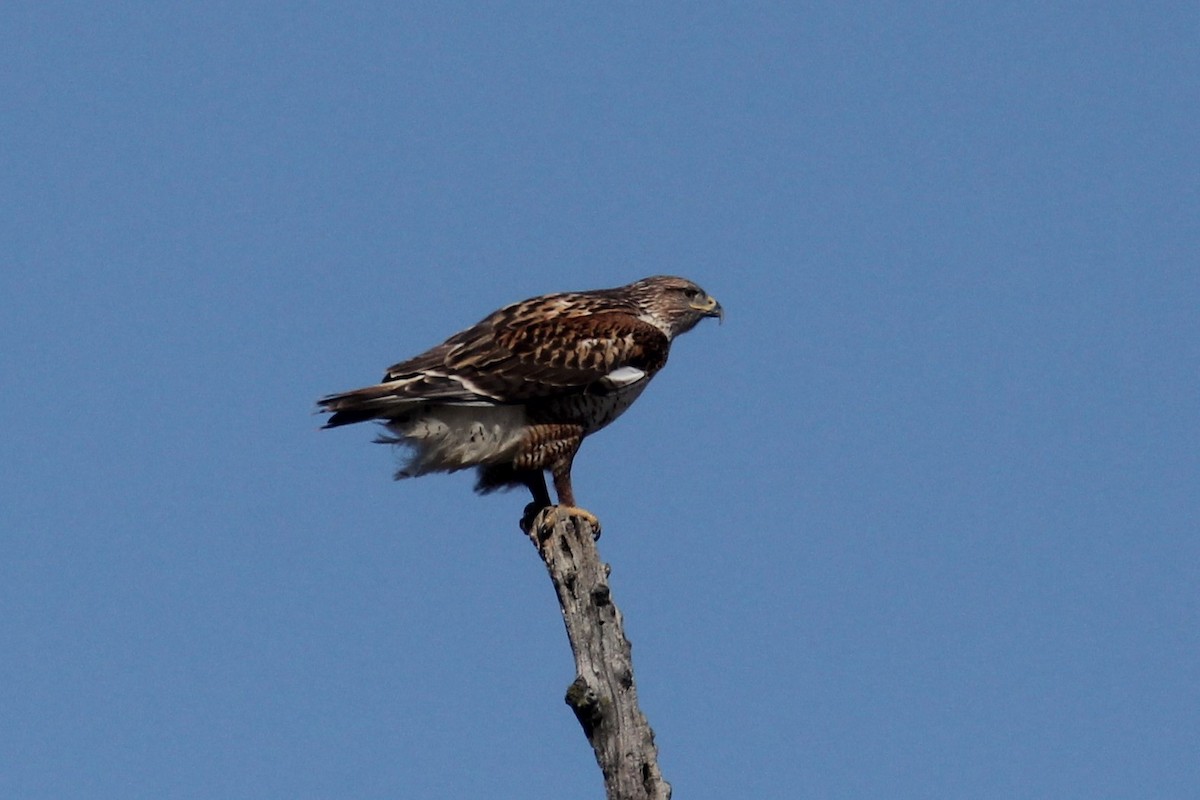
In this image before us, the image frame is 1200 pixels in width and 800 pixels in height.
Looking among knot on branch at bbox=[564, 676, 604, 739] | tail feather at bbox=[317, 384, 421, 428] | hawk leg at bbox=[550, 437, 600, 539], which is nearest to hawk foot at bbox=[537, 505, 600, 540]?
hawk leg at bbox=[550, 437, 600, 539]

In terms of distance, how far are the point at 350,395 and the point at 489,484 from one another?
133cm

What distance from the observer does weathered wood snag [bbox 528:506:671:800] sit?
7234 mm

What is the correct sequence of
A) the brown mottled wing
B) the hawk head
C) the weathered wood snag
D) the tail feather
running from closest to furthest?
1. the weathered wood snag
2. the tail feather
3. the brown mottled wing
4. the hawk head

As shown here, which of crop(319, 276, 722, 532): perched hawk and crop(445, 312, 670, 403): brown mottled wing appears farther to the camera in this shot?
crop(445, 312, 670, 403): brown mottled wing

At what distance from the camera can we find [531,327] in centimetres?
1023

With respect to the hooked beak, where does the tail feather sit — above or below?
below

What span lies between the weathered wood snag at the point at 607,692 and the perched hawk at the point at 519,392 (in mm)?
1940

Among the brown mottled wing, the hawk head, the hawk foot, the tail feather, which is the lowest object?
the hawk foot

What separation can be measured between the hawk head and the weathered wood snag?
3.49 meters

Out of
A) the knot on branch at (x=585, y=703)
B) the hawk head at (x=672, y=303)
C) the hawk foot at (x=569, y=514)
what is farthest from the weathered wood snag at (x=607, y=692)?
the hawk head at (x=672, y=303)

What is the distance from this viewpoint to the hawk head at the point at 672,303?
11.1 m

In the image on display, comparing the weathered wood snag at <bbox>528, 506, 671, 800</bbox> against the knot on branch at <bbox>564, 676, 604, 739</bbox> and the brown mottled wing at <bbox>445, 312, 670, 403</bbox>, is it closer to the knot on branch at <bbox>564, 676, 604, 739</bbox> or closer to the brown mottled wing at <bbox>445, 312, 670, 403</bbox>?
the knot on branch at <bbox>564, 676, 604, 739</bbox>

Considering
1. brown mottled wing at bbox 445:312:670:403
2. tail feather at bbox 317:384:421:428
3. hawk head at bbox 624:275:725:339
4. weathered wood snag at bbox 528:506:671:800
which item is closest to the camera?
weathered wood snag at bbox 528:506:671:800

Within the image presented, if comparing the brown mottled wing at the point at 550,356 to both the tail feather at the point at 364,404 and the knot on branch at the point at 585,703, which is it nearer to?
the tail feather at the point at 364,404
